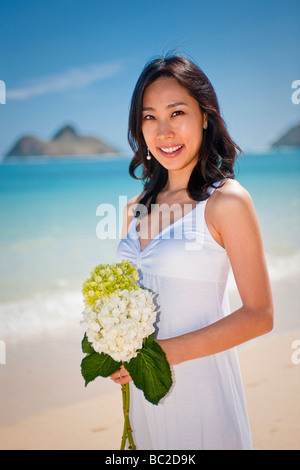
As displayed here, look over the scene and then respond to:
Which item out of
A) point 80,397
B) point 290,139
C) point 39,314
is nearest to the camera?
point 80,397

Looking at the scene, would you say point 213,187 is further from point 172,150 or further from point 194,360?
point 194,360

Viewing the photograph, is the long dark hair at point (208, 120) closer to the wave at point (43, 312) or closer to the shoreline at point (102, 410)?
the shoreline at point (102, 410)

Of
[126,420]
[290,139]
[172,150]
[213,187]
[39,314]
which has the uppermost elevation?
[290,139]

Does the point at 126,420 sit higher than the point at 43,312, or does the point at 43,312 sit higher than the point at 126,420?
the point at 43,312

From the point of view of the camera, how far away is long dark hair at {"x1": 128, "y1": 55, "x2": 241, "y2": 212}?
238cm

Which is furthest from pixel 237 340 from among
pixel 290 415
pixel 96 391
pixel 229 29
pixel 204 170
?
pixel 229 29

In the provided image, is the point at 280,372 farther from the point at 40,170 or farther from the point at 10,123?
the point at 10,123

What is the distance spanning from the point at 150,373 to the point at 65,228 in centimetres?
1351

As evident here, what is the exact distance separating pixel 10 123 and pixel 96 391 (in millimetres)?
25083

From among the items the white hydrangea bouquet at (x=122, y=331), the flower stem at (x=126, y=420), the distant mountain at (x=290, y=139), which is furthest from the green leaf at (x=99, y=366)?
the distant mountain at (x=290, y=139)

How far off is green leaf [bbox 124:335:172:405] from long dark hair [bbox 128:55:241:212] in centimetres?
79

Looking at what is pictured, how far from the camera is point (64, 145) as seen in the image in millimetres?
31625

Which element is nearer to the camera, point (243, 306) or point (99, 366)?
point (99, 366)

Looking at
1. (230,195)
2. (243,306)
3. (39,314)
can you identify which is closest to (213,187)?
(230,195)
